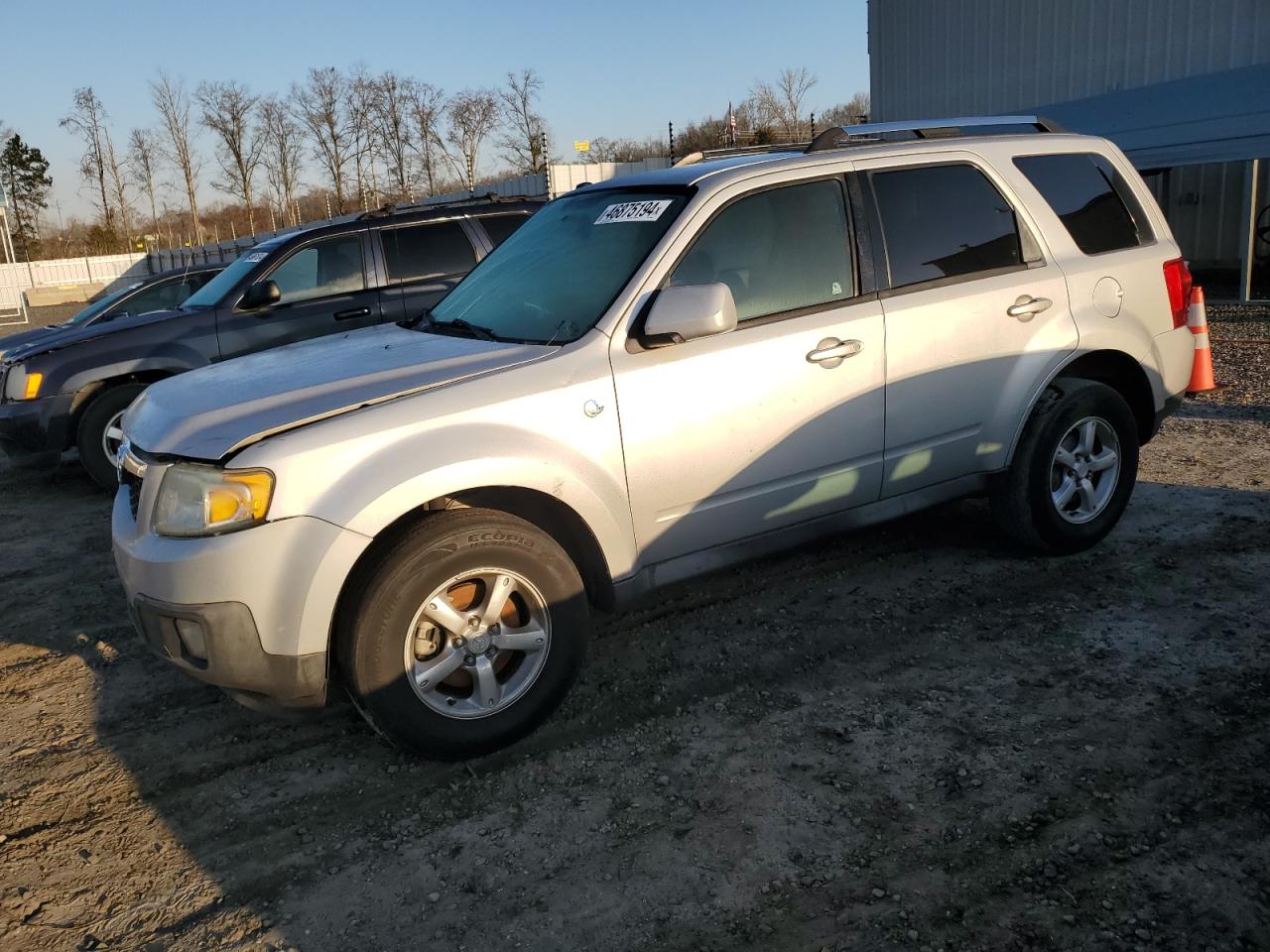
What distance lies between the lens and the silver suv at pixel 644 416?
10.1ft

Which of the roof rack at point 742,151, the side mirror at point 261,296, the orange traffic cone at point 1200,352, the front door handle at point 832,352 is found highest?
the roof rack at point 742,151

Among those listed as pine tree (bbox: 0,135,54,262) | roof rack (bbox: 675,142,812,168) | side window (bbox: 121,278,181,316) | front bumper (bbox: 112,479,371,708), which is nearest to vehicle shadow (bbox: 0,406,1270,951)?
front bumper (bbox: 112,479,371,708)

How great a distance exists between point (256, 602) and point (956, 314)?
9.86ft

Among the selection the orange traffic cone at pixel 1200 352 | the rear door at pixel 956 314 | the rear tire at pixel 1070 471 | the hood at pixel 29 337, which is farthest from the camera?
the hood at pixel 29 337

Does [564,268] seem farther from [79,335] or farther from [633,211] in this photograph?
[79,335]

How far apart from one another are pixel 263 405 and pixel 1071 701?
9.77 feet

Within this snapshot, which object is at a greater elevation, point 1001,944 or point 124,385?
point 124,385

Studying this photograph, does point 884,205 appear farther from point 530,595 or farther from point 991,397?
point 530,595

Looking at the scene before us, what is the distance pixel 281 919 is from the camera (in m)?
2.70

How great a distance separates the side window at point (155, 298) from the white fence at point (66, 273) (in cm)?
3303

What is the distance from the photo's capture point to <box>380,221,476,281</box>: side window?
8.02 meters

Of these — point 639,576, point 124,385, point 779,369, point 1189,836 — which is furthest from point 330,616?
point 124,385

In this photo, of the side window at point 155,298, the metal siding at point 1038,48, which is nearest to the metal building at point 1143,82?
the metal siding at point 1038,48

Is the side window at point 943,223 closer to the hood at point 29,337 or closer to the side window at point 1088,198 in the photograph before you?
the side window at point 1088,198
